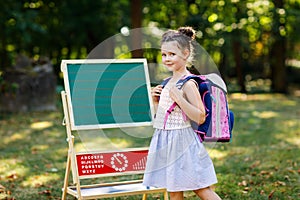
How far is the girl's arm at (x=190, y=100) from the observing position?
3.76 meters

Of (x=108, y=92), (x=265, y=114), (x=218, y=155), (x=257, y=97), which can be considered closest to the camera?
(x=108, y=92)

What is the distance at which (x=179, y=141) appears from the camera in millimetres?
3846

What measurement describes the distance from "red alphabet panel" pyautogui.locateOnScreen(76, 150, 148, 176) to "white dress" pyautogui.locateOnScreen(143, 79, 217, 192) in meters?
0.60

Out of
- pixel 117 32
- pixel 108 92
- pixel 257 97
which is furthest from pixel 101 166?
pixel 117 32

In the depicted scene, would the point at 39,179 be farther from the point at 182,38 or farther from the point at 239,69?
the point at 239,69

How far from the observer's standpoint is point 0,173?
660 centimetres

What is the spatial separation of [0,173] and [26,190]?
0.99 meters

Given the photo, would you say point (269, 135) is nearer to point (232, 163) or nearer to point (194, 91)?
point (232, 163)

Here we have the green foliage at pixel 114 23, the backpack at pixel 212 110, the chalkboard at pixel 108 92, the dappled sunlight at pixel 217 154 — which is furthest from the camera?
the green foliage at pixel 114 23

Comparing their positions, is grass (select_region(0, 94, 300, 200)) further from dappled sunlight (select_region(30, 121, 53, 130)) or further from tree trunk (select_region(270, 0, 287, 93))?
tree trunk (select_region(270, 0, 287, 93))

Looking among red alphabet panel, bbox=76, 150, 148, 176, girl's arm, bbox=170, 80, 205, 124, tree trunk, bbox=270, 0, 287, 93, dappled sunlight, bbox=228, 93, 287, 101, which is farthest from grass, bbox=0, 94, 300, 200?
tree trunk, bbox=270, 0, 287, 93

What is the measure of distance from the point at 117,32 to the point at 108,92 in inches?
638

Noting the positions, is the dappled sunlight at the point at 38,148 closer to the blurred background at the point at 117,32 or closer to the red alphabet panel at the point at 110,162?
the blurred background at the point at 117,32

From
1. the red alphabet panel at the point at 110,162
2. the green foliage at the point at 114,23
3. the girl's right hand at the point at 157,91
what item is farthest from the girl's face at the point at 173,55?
the green foliage at the point at 114,23
